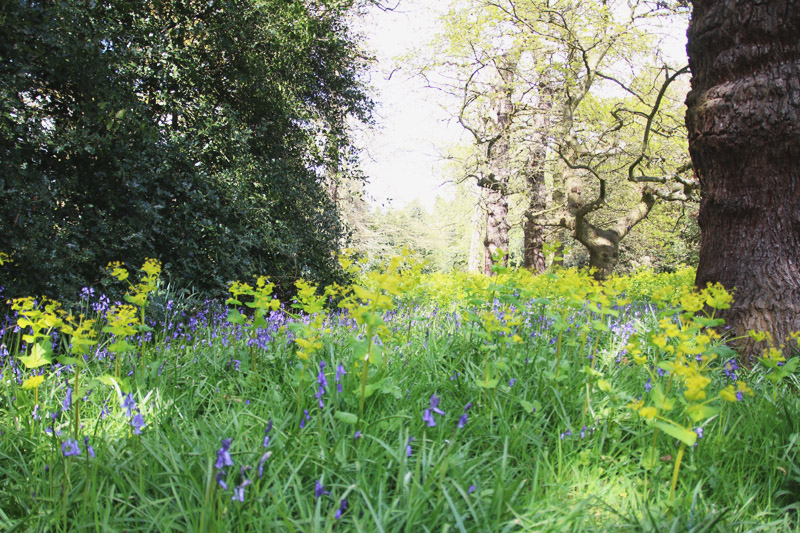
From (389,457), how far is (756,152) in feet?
12.2

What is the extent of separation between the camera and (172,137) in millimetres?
5516

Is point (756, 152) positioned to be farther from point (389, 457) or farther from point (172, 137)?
point (172, 137)

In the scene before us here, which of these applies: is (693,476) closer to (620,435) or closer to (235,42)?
(620,435)

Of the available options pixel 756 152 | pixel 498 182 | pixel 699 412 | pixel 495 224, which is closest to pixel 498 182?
pixel 498 182

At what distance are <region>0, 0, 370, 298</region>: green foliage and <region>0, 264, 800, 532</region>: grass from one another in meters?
2.06

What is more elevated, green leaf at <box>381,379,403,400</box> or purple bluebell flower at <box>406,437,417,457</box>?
green leaf at <box>381,379,403,400</box>

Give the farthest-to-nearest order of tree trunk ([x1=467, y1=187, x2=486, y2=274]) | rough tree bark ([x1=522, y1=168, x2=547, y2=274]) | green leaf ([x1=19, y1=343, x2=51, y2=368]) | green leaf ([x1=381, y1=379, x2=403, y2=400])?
1. tree trunk ([x1=467, y1=187, x2=486, y2=274])
2. rough tree bark ([x1=522, y1=168, x2=547, y2=274])
3. green leaf ([x1=381, y1=379, x2=403, y2=400])
4. green leaf ([x1=19, y1=343, x2=51, y2=368])

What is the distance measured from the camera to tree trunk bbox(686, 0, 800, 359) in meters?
3.50

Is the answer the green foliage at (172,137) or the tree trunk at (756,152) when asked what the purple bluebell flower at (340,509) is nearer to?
the tree trunk at (756,152)

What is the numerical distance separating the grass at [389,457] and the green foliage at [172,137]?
2.06 m

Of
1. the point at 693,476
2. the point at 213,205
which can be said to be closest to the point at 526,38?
the point at 213,205

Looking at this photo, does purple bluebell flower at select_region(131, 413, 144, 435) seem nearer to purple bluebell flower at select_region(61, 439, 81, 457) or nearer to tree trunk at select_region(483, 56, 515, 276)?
purple bluebell flower at select_region(61, 439, 81, 457)

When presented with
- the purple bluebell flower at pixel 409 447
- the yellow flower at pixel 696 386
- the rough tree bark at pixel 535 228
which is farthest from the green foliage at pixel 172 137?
the rough tree bark at pixel 535 228

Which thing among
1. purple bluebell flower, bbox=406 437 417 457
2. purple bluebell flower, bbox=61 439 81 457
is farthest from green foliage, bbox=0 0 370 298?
purple bluebell flower, bbox=406 437 417 457
